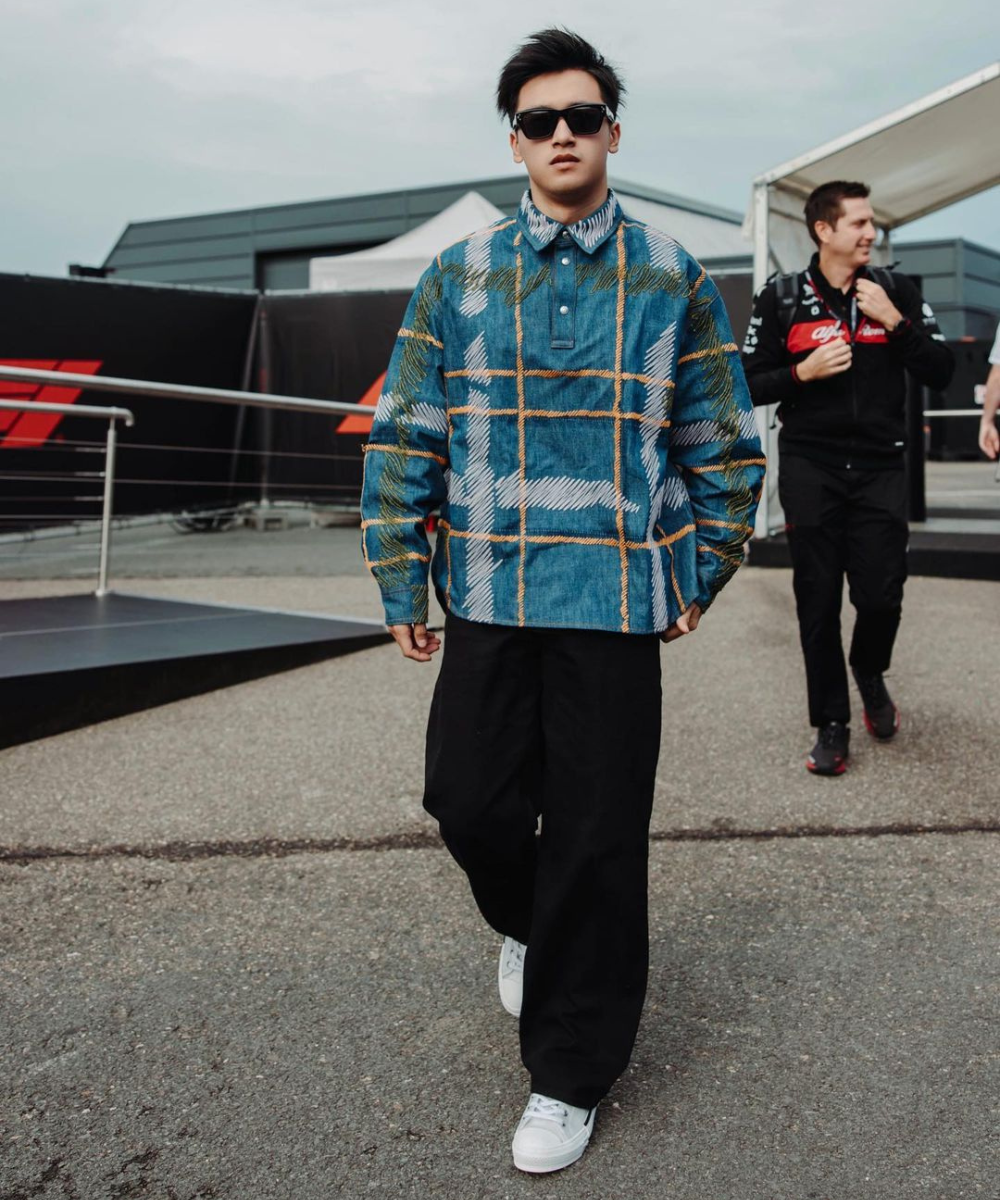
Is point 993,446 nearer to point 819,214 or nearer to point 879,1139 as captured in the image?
point 819,214

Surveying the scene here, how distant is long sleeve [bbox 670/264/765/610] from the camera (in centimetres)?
218

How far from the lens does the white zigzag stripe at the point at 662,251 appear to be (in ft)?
6.93

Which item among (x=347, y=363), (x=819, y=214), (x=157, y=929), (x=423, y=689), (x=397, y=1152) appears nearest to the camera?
(x=397, y=1152)

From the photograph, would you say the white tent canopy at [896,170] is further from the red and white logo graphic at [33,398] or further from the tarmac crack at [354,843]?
the red and white logo graphic at [33,398]

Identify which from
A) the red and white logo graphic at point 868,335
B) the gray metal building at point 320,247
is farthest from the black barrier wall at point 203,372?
the gray metal building at point 320,247

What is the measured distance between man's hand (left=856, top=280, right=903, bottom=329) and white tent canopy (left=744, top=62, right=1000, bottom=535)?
458 cm

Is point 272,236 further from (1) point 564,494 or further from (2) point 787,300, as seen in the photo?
(1) point 564,494

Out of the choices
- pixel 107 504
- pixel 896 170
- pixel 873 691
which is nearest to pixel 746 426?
pixel 873 691

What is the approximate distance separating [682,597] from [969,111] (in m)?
7.19

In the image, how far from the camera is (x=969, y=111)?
7.99 meters

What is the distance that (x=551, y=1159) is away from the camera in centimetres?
198

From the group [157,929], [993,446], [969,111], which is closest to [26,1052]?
[157,929]

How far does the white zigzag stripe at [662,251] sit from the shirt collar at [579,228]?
0.07 m

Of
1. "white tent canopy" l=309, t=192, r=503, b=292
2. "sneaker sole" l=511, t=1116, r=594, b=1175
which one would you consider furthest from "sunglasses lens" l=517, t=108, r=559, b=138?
"white tent canopy" l=309, t=192, r=503, b=292
